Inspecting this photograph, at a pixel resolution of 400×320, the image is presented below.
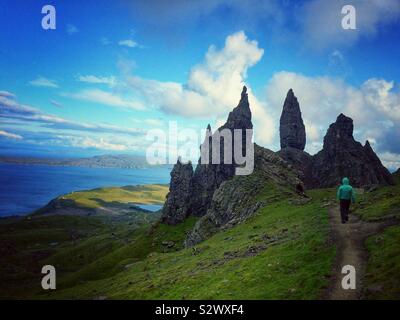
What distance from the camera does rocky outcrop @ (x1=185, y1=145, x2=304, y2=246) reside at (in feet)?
252

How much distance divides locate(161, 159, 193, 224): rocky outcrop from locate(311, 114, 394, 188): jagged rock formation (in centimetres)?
6212

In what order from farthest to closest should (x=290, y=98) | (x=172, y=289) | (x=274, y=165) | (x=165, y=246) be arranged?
(x=290, y=98), (x=165, y=246), (x=274, y=165), (x=172, y=289)

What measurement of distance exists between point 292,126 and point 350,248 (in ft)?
558

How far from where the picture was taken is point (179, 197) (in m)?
148

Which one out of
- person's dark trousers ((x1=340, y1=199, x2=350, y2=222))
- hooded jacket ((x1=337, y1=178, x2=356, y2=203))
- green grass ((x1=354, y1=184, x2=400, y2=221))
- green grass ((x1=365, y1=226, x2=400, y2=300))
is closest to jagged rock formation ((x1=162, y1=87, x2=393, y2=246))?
green grass ((x1=354, y1=184, x2=400, y2=221))

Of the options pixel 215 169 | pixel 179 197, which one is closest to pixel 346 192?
pixel 215 169

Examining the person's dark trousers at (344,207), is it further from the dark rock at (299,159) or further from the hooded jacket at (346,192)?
the dark rock at (299,159)

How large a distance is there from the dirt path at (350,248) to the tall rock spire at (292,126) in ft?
514

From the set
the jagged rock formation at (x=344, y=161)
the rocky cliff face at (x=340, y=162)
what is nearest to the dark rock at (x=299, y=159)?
the rocky cliff face at (x=340, y=162)

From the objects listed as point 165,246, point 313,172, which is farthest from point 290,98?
point 165,246

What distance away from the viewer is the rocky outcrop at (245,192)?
76.8 meters

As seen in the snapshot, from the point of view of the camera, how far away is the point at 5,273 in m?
141
